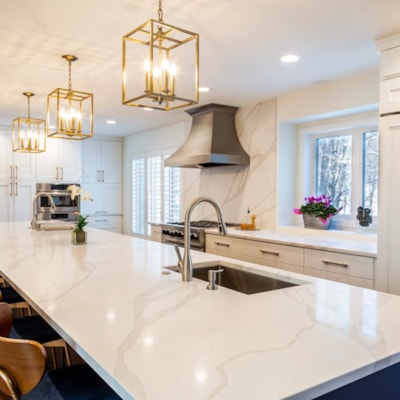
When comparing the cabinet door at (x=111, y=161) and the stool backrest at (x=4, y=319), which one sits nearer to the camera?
the stool backrest at (x=4, y=319)

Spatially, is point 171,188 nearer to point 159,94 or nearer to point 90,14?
point 90,14

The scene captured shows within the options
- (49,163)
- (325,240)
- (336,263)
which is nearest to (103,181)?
(49,163)

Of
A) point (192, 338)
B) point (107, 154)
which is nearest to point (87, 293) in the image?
point (192, 338)

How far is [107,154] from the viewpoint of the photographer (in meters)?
7.16

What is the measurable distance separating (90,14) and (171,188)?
3863 mm

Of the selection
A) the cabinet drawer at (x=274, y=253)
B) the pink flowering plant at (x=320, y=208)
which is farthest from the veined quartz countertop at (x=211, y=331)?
the pink flowering plant at (x=320, y=208)

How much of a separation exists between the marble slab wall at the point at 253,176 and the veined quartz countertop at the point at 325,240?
368mm

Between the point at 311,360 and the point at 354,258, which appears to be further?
the point at 354,258

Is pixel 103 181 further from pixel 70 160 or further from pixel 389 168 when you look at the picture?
pixel 389 168

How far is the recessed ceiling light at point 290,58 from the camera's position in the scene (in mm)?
2898

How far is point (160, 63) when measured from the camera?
5.67 feet

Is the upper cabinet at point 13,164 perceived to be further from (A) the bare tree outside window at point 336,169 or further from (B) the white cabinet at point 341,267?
(B) the white cabinet at point 341,267

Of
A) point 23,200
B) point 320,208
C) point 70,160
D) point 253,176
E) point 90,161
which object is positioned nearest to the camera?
point 320,208

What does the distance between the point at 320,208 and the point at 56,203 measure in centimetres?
435
